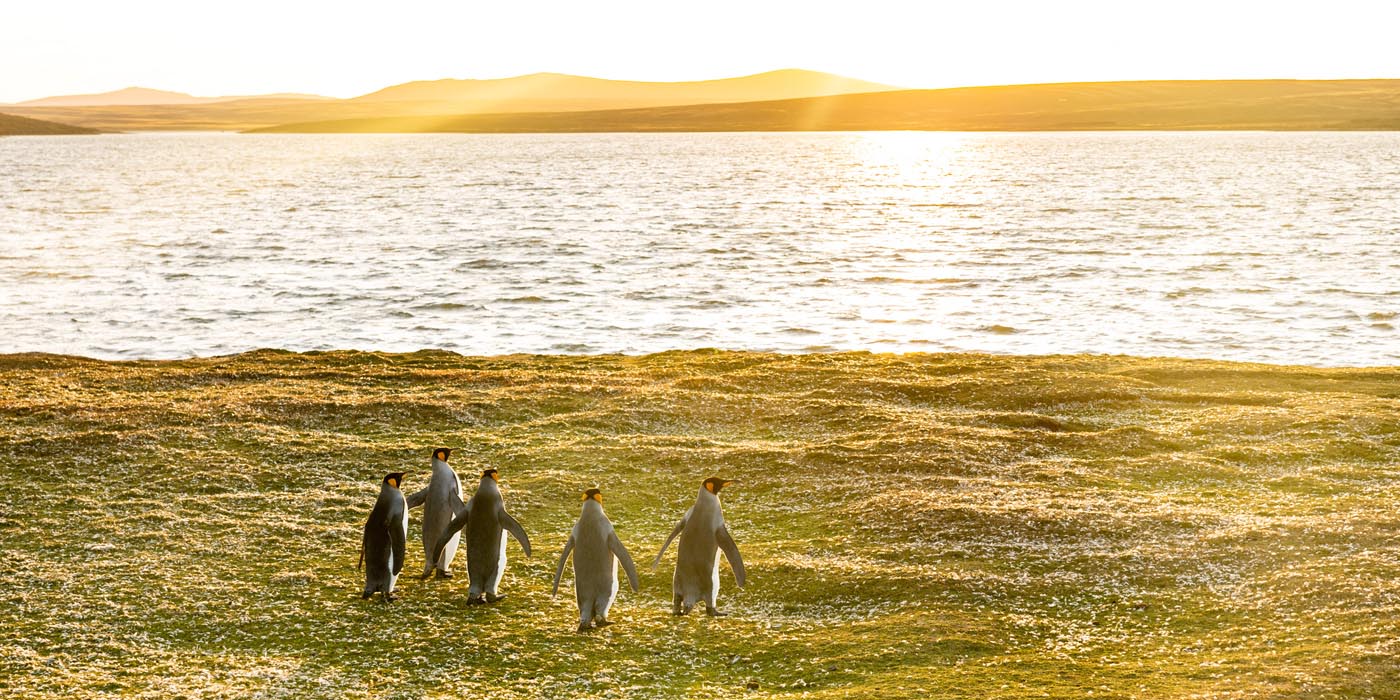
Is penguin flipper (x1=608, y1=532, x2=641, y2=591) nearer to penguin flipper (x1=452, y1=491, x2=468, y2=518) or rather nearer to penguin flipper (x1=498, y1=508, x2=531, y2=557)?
penguin flipper (x1=498, y1=508, x2=531, y2=557)

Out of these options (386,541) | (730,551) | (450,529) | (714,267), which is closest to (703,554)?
(730,551)

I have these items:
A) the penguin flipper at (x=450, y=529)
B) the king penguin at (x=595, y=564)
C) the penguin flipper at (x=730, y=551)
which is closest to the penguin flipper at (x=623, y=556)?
the king penguin at (x=595, y=564)

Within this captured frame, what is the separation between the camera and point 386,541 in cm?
1537

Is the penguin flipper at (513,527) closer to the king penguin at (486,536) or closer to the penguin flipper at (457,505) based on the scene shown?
the king penguin at (486,536)

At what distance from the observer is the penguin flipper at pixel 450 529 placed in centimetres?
1520

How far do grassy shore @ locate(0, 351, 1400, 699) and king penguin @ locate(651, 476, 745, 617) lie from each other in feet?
1.48

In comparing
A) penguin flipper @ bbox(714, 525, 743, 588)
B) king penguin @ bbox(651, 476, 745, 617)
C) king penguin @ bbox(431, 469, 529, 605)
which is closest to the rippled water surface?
king penguin @ bbox(431, 469, 529, 605)

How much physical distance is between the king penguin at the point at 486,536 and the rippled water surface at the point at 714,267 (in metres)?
28.8

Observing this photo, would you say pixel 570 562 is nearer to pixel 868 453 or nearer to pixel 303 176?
pixel 868 453

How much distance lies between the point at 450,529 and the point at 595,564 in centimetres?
219

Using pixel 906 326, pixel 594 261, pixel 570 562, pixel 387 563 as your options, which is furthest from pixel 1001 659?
pixel 594 261

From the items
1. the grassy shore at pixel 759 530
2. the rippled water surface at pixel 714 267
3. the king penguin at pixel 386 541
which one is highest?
the king penguin at pixel 386 541

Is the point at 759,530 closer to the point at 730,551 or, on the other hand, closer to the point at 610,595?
the point at 730,551

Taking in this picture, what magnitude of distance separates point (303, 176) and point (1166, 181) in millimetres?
111110
